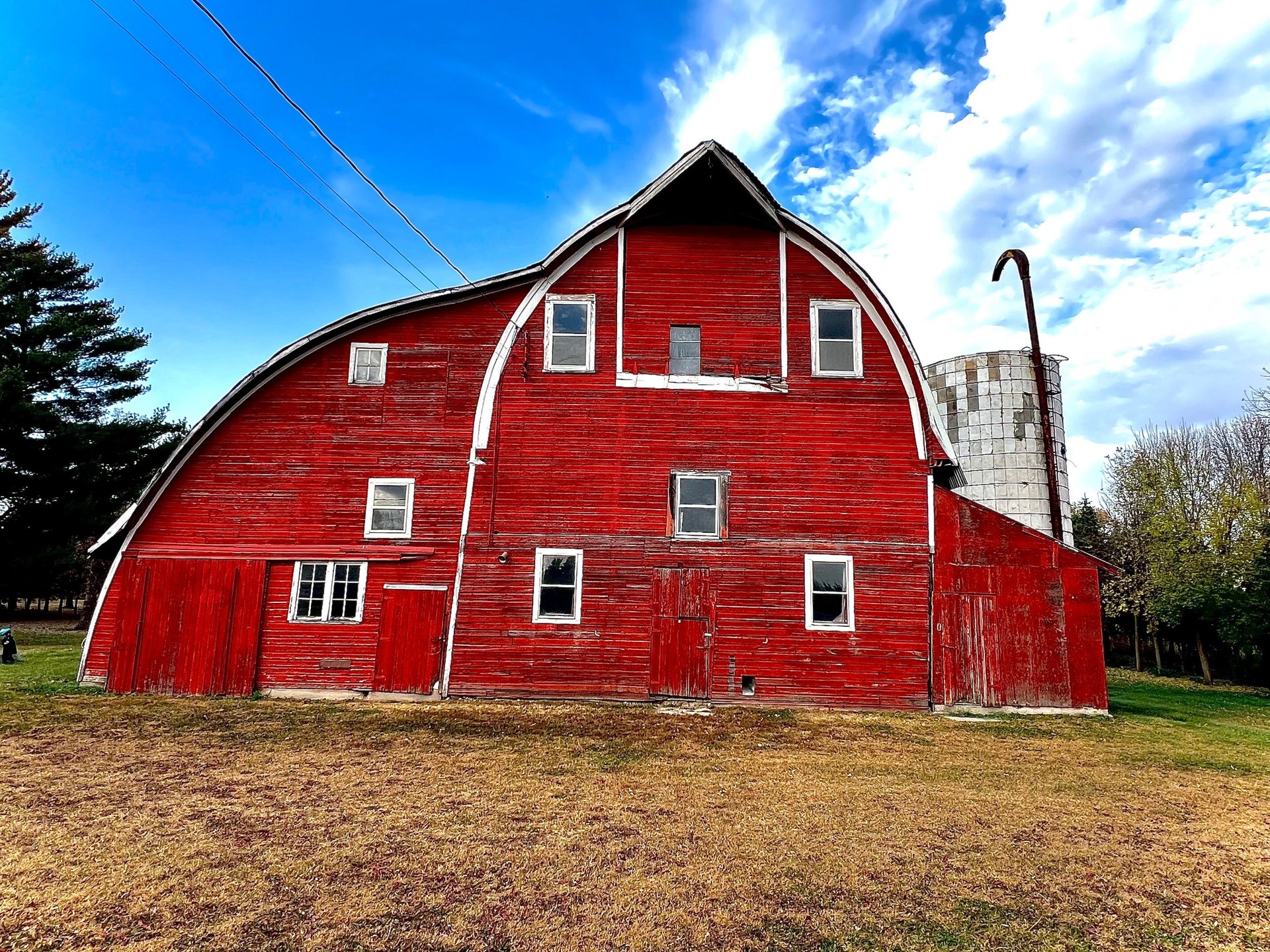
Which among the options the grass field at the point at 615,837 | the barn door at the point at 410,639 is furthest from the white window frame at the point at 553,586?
the grass field at the point at 615,837

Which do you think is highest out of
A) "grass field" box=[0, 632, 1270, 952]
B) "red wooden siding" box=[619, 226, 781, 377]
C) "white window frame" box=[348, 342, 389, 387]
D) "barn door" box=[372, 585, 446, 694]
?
"red wooden siding" box=[619, 226, 781, 377]

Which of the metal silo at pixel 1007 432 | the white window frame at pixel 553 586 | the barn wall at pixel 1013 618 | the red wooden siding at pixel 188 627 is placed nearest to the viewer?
the barn wall at pixel 1013 618

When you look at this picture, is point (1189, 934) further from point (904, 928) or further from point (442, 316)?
point (442, 316)

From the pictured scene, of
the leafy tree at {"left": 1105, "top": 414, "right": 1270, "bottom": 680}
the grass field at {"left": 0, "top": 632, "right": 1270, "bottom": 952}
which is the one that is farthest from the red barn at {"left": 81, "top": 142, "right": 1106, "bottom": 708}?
the leafy tree at {"left": 1105, "top": 414, "right": 1270, "bottom": 680}

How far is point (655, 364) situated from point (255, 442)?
8546 mm

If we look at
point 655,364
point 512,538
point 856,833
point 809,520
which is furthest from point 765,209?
point 856,833

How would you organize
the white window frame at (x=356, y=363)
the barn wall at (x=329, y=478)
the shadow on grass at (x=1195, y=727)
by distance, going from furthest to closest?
the white window frame at (x=356, y=363) < the barn wall at (x=329, y=478) < the shadow on grass at (x=1195, y=727)

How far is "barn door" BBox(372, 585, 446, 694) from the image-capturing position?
41.7ft

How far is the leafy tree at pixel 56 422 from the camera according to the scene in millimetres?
27625

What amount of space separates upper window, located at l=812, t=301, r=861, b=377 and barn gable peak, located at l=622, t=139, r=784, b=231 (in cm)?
207

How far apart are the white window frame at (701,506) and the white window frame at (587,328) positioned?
2.88 m

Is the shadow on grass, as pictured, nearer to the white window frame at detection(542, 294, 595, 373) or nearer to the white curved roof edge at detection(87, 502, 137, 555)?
the white window frame at detection(542, 294, 595, 373)

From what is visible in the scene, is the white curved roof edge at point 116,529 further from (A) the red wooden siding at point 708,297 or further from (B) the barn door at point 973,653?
(B) the barn door at point 973,653

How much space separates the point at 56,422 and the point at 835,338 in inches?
1278
